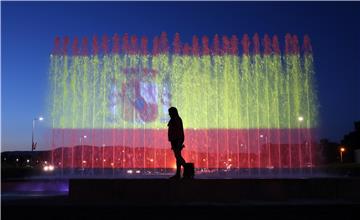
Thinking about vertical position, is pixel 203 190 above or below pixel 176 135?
below

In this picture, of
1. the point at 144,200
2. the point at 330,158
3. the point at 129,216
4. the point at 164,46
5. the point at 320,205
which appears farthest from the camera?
the point at 330,158

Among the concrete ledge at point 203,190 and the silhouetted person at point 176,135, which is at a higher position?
the silhouetted person at point 176,135

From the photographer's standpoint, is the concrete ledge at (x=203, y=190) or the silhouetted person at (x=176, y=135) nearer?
the concrete ledge at (x=203, y=190)

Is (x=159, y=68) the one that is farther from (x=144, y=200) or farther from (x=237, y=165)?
(x=144, y=200)

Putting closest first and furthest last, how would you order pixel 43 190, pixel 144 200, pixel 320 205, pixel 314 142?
1. pixel 320 205
2. pixel 144 200
3. pixel 43 190
4. pixel 314 142

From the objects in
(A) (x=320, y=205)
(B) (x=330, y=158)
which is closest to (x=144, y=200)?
(A) (x=320, y=205)

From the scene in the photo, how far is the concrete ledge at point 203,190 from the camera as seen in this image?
13.0 metres

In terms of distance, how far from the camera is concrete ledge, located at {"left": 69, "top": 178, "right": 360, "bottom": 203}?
1302cm

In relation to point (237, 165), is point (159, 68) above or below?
above

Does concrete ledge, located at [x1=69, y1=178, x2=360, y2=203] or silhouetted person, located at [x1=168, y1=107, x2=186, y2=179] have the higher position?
silhouetted person, located at [x1=168, y1=107, x2=186, y2=179]

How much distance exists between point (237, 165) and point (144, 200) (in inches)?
817

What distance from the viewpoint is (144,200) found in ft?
42.8

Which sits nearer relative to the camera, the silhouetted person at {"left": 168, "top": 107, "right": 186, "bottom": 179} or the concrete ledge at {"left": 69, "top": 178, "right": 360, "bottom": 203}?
the concrete ledge at {"left": 69, "top": 178, "right": 360, "bottom": 203}

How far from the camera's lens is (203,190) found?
13.1 meters
